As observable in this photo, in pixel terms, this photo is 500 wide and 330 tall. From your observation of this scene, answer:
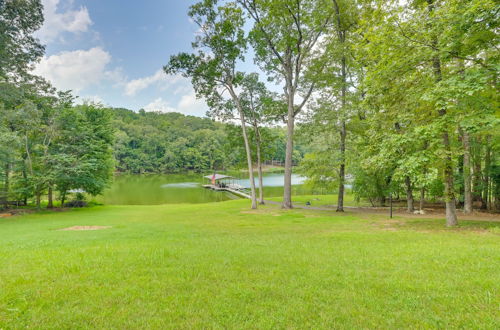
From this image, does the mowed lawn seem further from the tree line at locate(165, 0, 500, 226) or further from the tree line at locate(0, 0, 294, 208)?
the tree line at locate(0, 0, 294, 208)

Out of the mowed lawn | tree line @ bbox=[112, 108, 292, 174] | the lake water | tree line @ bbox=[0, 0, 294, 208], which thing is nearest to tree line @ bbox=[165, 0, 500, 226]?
the mowed lawn

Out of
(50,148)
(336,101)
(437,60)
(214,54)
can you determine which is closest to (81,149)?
(50,148)

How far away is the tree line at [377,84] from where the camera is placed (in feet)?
23.3

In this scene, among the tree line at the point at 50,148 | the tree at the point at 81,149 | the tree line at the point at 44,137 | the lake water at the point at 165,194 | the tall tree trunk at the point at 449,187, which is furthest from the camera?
the lake water at the point at 165,194

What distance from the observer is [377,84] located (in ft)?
30.0

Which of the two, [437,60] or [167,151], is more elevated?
[167,151]

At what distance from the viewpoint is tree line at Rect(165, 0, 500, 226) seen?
7.10 m

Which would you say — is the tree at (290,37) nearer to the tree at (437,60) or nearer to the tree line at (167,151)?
the tree at (437,60)

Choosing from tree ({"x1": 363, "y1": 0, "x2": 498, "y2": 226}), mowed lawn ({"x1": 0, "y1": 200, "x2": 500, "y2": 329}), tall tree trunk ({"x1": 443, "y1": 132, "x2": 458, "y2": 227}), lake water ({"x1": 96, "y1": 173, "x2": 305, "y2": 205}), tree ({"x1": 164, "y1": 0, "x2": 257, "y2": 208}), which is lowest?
lake water ({"x1": 96, "y1": 173, "x2": 305, "y2": 205})

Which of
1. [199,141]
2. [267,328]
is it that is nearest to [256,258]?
[267,328]

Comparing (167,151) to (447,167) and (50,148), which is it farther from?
(447,167)

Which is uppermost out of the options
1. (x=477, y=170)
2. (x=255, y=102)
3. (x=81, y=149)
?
(x=255, y=102)

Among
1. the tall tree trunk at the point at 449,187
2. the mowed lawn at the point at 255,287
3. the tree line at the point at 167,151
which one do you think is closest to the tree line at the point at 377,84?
the tall tree trunk at the point at 449,187

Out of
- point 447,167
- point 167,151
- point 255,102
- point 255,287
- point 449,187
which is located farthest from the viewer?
point 167,151
